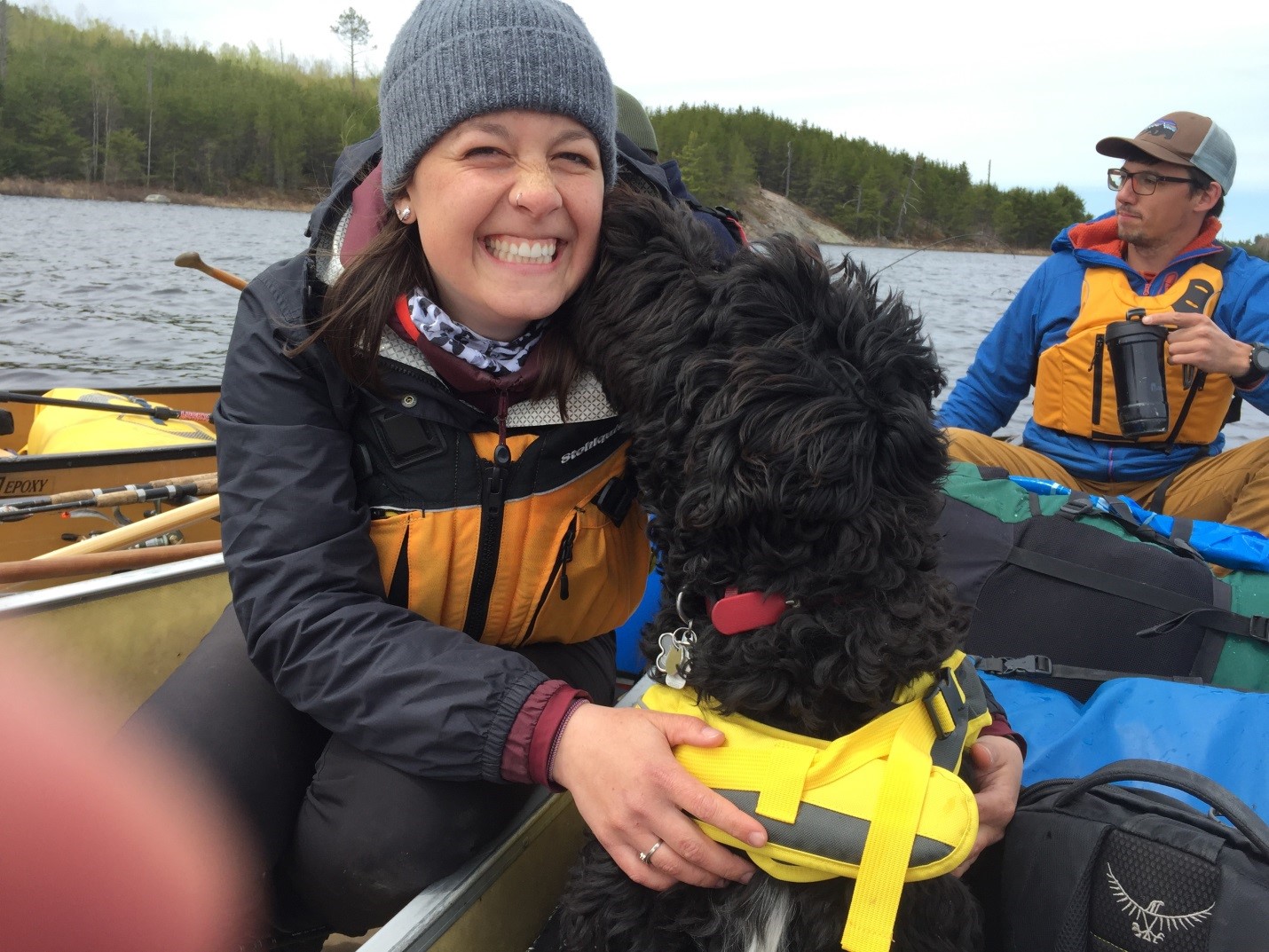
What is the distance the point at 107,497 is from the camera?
3.59 m

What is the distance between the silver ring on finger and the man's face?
4019 mm

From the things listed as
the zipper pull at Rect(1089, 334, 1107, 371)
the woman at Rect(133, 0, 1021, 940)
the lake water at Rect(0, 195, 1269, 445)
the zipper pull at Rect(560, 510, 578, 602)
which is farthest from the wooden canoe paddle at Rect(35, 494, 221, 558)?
the zipper pull at Rect(1089, 334, 1107, 371)

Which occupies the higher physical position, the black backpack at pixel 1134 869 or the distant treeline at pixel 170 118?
the distant treeline at pixel 170 118

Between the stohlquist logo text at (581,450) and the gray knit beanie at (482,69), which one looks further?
the stohlquist logo text at (581,450)

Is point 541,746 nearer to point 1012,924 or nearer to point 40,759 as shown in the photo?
point 1012,924

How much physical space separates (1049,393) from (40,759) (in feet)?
13.6

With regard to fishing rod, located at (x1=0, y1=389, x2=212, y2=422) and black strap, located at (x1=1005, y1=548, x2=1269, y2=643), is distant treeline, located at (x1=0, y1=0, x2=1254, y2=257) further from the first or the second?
black strap, located at (x1=1005, y1=548, x2=1269, y2=643)

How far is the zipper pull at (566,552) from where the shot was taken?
1696mm

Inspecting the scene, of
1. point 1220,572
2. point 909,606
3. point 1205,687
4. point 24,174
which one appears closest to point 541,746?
point 909,606

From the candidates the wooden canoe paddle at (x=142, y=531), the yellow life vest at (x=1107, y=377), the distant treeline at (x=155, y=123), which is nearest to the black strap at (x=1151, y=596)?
the yellow life vest at (x=1107, y=377)

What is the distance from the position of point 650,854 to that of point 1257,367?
3487mm

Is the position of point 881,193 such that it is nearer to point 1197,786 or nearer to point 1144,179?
point 1144,179

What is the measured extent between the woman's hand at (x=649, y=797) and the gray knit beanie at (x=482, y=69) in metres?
1.01

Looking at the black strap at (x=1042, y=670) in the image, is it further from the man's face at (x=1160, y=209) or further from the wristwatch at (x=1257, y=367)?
the man's face at (x=1160, y=209)
